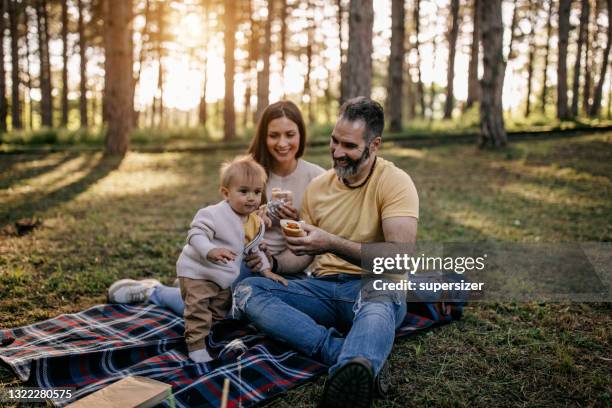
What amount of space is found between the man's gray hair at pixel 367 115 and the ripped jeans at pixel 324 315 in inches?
40.2

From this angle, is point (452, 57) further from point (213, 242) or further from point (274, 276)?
point (213, 242)

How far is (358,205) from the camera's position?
11.1 feet

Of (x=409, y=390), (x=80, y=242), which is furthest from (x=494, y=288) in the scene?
(x=80, y=242)

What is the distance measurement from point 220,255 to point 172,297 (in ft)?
3.88

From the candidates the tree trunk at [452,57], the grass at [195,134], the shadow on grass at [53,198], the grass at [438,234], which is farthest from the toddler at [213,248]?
the tree trunk at [452,57]

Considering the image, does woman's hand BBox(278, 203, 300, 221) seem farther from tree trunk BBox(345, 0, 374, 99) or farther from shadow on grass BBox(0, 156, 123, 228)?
tree trunk BBox(345, 0, 374, 99)

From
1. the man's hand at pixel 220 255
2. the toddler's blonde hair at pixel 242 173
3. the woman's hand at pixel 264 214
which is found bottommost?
the man's hand at pixel 220 255

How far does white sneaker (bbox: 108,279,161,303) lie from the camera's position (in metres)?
4.08

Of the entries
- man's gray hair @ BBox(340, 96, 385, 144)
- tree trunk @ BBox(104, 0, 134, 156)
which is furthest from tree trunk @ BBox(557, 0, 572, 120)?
man's gray hair @ BBox(340, 96, 385, 144)

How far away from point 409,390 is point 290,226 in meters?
1.21

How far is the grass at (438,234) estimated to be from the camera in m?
2.85

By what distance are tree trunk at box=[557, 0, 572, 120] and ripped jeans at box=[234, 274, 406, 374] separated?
58.6 ft

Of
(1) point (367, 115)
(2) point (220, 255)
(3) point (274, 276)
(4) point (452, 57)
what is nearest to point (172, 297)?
(3) point (274, 276)

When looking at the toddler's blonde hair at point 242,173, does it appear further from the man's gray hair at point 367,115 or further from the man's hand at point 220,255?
the man's gray hair at point 367,115
